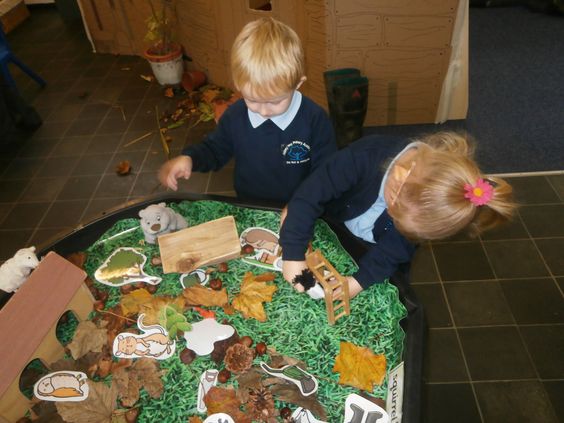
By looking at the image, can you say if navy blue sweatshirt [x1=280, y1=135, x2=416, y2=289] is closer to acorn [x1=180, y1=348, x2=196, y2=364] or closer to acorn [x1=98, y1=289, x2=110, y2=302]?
acorn [x1=180, y1=348, x2=196, y2=364]

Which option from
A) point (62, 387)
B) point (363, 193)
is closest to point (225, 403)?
point (62, 387)

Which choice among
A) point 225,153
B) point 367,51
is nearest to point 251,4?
point 367,51

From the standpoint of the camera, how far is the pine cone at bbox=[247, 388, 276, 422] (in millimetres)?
1014

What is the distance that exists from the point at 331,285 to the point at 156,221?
23.3 inches

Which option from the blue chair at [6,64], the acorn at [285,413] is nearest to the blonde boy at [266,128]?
the acorn at [285,413]

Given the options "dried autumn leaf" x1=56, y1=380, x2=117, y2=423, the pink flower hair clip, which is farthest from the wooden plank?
the pink flower hair clip

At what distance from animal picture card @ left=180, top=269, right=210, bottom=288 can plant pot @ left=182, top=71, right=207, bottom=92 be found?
9.91 ft

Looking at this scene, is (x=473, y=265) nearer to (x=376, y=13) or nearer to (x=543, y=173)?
(x=543, y=173)

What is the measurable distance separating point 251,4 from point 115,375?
300 centimetres

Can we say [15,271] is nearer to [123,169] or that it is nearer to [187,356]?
[187,356]

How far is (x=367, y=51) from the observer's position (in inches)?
114

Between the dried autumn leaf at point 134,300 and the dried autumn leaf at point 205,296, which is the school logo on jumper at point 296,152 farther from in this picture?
the dried autumn leaf at point 134,300

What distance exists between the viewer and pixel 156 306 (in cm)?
122

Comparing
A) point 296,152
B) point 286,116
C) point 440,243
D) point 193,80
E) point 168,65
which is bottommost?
point 440,243
